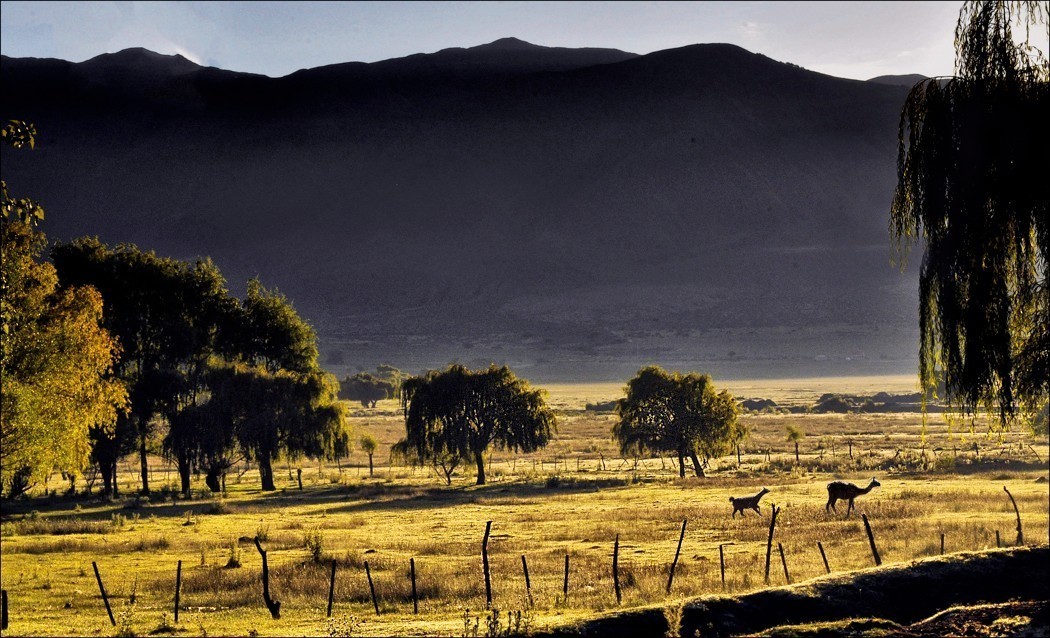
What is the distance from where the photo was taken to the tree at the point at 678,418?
76.2 metres

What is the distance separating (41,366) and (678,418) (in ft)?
171

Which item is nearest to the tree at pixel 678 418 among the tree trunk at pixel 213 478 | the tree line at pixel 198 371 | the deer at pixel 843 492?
the tree line at pixel 198 371

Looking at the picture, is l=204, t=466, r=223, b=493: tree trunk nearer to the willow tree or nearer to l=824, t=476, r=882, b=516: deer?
l=824, t=476, r=882, b=516: deer

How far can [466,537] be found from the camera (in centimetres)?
4234

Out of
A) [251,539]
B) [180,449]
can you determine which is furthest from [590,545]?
[180,449]

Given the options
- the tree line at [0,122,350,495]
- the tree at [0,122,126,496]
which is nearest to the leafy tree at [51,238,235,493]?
the tree line at [0,122,350,495]

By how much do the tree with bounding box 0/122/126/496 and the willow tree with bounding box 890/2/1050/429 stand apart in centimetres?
2548

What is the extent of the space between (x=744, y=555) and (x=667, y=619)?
1583 cm

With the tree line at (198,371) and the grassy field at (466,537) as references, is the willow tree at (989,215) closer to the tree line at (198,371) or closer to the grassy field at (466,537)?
the grassy field at (466,537)

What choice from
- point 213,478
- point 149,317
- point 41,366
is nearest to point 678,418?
point 213,478

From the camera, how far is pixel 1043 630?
17.1 meters

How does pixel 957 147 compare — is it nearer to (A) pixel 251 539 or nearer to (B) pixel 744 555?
(B) pixel 744 555

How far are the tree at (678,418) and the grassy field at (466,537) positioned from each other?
98.6 inches

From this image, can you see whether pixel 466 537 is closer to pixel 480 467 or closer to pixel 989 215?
pixel 989 215
